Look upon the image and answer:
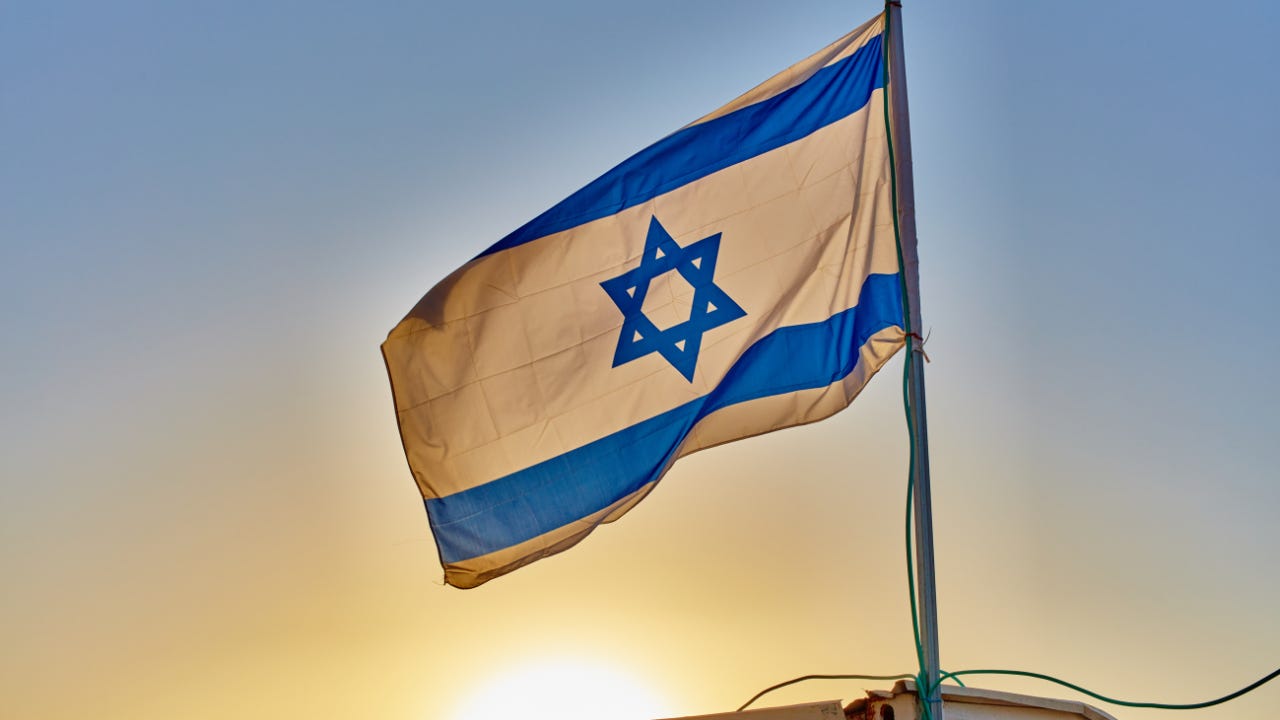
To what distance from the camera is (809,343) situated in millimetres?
6242

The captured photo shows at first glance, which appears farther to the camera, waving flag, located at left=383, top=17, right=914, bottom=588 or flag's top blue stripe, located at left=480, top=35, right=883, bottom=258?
flag's top blue stripe, located at left=480, top=35, right=883, bottom=258

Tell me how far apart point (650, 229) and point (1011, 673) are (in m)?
3.17

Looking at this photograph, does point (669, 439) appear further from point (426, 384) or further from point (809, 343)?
point (426, 384)

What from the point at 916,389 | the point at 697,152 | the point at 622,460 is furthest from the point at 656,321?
the point at 916,389

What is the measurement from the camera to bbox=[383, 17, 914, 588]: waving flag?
20.4ft

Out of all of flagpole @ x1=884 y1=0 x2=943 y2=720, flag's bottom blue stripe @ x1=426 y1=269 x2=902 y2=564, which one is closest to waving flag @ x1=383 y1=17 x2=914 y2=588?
flag's bottom blue stripe @ x1=426 y1=269 x2=902 y2=564

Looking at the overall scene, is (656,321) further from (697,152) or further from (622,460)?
(697,152)

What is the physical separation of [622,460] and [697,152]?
1932 millimetres

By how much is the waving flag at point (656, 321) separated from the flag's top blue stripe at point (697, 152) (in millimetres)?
12

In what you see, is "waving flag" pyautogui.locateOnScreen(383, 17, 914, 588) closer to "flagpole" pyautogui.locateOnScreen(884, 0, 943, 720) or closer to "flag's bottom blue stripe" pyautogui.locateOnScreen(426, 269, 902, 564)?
"flag's bottom blue stripe" pyautogui.locateOnScreen(426, 269, 902, 564)

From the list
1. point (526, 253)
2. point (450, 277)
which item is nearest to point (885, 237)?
point (526, 253)

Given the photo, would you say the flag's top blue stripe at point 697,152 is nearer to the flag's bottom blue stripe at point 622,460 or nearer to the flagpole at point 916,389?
the flagpole at point 916,389

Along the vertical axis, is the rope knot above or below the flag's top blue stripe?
below

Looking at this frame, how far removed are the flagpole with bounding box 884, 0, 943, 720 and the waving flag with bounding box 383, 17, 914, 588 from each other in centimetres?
31
